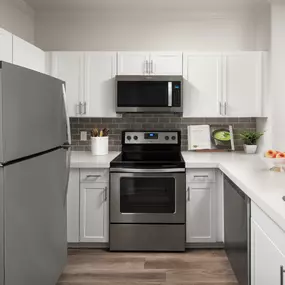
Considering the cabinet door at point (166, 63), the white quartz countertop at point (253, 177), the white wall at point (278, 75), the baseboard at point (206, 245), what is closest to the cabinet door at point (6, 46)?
the cabinet door at point (166, 63)

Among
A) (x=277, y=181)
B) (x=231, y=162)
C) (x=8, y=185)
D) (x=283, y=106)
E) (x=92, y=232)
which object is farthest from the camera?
(x=283, y=106)

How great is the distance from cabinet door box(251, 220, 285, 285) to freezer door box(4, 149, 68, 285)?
1219 mm

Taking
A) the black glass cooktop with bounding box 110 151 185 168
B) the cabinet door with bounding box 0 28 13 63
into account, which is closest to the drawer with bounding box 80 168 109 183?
the black glass cooktop with bounding box 110 151 185 168

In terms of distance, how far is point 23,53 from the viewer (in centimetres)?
303

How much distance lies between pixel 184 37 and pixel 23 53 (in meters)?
1.91

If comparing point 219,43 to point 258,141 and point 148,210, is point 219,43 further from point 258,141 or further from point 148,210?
point 148,210

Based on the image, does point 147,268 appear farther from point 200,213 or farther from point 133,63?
point 133,63

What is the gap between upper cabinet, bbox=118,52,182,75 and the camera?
3930mm

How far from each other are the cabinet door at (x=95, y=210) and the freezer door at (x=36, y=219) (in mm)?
698

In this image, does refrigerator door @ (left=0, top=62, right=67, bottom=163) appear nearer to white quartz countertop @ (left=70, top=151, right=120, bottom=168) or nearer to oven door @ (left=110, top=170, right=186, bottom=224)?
white quartz countertop @ (left=70, top=151, right=120, bottom=168)

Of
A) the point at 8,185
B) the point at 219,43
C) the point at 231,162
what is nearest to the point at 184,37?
the point at 219,43

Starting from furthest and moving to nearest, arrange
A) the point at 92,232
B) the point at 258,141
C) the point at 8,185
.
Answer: the point at 258,141 → the point at 92,232 → the point at 8,185

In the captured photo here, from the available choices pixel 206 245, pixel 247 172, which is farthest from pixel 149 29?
pixel 206 245

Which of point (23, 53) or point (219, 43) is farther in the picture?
point (219, 43)
